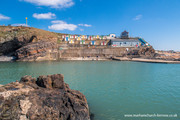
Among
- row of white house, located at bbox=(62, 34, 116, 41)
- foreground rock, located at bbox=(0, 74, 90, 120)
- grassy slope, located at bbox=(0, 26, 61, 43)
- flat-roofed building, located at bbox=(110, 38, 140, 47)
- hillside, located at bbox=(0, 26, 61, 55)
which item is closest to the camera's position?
foreground rock, located at bbox=(0, 74, 90, 120)

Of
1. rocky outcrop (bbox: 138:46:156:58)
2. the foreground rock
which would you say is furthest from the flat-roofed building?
the foreground rock

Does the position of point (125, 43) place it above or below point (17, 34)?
below

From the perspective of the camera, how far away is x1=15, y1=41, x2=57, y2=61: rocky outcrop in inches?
2212

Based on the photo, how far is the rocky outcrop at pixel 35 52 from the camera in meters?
56.2

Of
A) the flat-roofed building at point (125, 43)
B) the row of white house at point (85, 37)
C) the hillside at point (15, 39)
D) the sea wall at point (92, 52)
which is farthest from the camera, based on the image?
the row of white house at point (85, 37)

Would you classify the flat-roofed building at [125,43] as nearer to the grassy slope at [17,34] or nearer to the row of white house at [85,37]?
the row of white house at [85,37]

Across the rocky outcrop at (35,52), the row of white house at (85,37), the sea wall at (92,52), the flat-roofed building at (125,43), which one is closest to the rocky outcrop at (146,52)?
the sea wall at (92,52)

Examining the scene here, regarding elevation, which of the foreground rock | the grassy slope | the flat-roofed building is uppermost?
the grassy slope

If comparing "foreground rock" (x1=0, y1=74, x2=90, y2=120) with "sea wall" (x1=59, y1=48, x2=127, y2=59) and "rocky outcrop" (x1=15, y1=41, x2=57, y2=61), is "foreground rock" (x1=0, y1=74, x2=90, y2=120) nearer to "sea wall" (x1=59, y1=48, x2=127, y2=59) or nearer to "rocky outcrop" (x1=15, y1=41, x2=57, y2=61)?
"rocky outcrop" (x1=15, y1=41, x2=57, y2=61)

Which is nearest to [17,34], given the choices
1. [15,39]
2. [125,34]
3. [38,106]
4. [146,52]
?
[15,39]

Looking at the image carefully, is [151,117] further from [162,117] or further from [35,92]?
[35,92]

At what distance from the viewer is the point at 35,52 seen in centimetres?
5734

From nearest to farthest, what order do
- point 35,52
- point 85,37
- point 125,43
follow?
point 35,52 < point 125,43 < point 85,37

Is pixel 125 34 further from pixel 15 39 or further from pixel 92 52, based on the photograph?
pixel 15 39
